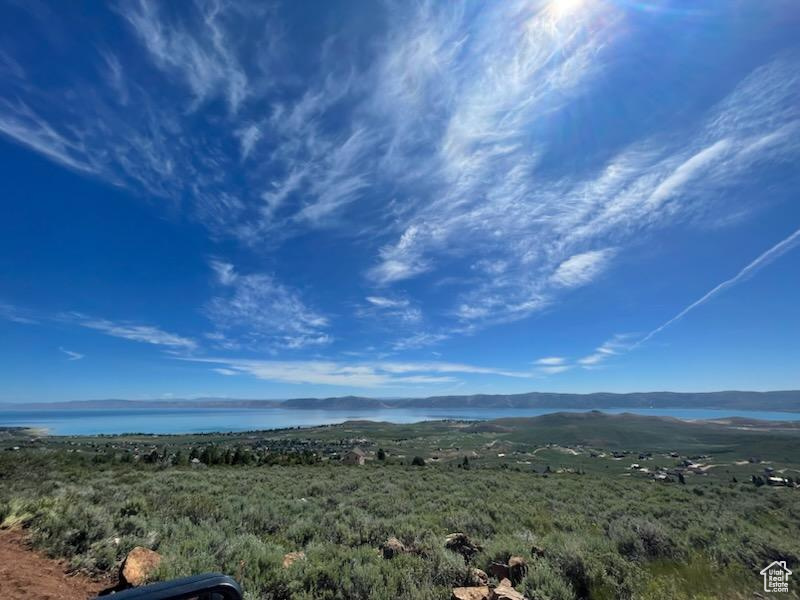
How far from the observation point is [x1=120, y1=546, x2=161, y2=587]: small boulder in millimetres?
5371

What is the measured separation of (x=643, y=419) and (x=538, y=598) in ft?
558

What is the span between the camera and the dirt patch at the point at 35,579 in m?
5.11

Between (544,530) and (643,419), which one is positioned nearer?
(544,530)

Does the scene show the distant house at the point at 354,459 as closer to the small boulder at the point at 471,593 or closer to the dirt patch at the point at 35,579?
the dirt patch at the point at 35,579

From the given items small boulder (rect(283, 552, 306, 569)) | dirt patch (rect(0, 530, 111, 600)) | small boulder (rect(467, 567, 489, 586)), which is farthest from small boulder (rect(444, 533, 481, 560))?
dirt patch (rect(0, 530, 111, 600))

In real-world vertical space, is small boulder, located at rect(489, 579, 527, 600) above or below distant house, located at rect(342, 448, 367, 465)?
above

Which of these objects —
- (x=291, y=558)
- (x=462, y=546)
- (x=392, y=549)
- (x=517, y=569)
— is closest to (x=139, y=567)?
(x=291, y=558)

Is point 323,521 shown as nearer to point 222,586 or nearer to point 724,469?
point 222,586

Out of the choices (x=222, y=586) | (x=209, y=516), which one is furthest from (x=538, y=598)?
(x=209, y=516)

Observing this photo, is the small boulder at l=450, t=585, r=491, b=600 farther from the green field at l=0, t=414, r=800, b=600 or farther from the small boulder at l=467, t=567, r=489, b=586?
the small boulder at l=467, t=567, r=489, b=586

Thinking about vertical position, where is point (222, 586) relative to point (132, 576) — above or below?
above

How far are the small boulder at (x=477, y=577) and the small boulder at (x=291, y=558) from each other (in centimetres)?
299

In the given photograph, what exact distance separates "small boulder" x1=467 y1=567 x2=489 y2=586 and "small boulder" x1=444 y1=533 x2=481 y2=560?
1.01m

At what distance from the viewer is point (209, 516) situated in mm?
9398
